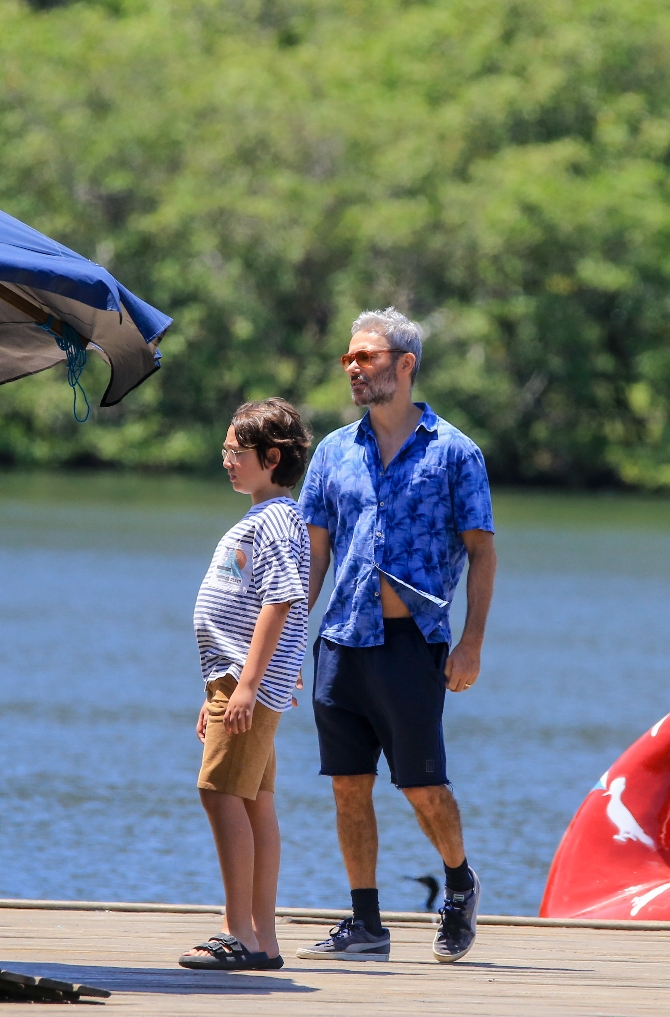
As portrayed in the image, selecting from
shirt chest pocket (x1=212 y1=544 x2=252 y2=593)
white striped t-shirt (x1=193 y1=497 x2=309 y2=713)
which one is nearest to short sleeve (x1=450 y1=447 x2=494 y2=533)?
white striped t-shirt (x1=193 y1=497 x2=309 y2=713)

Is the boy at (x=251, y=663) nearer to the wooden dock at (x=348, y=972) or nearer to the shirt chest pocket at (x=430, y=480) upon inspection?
the wooden dock at (x=348, y=972)

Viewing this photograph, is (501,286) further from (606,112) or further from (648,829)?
(648,829)

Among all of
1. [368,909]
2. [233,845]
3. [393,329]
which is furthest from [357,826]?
[393,329]

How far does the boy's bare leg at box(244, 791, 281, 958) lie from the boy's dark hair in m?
0.81

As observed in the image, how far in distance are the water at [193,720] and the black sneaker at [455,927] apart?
12.3 feet

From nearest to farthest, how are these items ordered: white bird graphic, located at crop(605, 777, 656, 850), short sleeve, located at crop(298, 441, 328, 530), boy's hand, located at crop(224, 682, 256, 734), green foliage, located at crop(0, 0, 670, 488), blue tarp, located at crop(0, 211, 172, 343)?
1. blue tarp, located at crop(0, 211, 172, 343)
2. boy's hand, located at crop(224, 682, 256, 734)
3. short sleeve, located at crop(298, 441, 328, 530)
4. white bird graphic, located at crop(605, 777, 656, 850)
5. green foliage, located at crop(0, 0, 670, 488)

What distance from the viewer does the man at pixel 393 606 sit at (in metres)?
4.24

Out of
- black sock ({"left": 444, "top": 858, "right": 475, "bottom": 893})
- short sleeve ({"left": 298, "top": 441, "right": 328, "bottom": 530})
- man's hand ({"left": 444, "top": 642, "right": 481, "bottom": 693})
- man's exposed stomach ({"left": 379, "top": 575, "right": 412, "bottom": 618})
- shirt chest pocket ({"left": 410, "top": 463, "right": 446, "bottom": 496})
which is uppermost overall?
shirt chest pocket ({"left": 410, "top": 463, "right": 446, "bottom": 496})

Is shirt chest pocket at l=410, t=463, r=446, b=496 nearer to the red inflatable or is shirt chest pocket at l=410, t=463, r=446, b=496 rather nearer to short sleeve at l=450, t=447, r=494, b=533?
short sleeve at l=450, t=447, r=494, b=533

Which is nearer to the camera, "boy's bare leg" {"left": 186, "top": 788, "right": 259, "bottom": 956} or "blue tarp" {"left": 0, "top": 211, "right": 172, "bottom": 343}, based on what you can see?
"blue tarp" {"left": 0, "top": 211, "right": 172, "bottom": 343}

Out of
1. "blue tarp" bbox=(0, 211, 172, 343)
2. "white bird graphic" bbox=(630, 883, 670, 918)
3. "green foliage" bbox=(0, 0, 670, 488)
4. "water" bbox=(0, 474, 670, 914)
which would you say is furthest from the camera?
"green foliage" bbox=(0, 0, 670, 488)

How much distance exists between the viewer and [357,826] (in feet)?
14.3

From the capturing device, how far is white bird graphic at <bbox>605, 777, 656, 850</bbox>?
674 cm

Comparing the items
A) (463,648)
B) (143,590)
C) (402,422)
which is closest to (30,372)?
(402,422)
